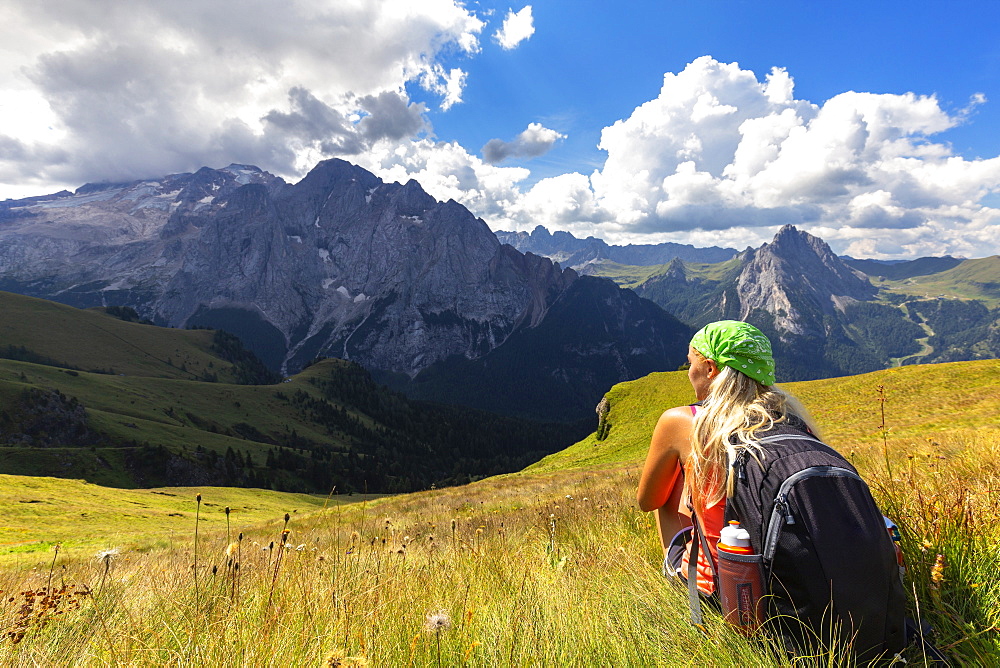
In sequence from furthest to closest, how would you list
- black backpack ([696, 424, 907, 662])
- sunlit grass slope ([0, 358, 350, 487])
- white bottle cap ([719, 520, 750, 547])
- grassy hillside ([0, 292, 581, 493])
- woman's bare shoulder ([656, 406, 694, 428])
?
grassy hillside ([0, 292, 581, 493])
sunlit grass slope ([0, 358, 350, 487])
woman's bare shoulder ([656, 406, 694, 428])
white bottle cap ([719, 520, 750, 547])
black backpack ([696, 424, 907, 662])

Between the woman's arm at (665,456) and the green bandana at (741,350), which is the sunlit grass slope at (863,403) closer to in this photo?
the woman's arm at (665,456)

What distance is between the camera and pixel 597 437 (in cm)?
5466

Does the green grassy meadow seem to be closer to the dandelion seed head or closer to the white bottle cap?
the dandelion seed head

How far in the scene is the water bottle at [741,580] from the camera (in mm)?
2633

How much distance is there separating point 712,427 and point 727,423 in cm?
15

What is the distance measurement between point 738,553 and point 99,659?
387 centimetres

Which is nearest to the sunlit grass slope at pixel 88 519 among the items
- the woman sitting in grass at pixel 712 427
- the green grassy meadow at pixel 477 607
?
the green grassy meadow at pixel 477 607

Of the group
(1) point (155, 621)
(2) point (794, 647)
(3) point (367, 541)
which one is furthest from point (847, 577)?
(3) point (367, 541)

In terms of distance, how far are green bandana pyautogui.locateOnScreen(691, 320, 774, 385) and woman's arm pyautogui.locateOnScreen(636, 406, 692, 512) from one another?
0.53m

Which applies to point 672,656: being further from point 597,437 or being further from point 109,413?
point 109,413

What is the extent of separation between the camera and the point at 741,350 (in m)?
3.50

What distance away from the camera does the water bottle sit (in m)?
2.63

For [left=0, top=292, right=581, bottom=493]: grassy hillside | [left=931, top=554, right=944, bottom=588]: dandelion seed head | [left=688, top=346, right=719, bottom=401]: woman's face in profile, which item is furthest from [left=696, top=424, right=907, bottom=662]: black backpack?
[left=0, top=292, right=581, bottom=493]: grassy hillside

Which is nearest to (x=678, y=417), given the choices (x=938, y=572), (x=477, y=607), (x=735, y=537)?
(x=735, y=537)
